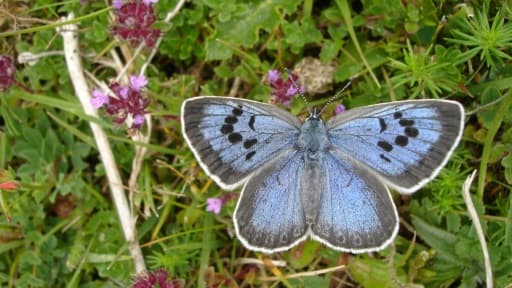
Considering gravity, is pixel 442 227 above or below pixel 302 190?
below

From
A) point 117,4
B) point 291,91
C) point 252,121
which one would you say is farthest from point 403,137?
point 117,4

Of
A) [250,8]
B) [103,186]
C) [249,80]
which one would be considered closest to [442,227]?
[249,80]

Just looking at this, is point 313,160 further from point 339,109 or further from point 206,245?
point 206,245

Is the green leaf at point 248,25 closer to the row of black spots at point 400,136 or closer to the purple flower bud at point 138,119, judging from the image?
the purple flower bud at point 138,119

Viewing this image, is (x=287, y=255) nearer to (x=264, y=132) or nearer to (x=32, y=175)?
(x=264, y=132)

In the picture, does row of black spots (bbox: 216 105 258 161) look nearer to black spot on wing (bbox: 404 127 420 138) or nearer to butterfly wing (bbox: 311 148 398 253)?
butterfly wing (bbox: 311 148 398 253)

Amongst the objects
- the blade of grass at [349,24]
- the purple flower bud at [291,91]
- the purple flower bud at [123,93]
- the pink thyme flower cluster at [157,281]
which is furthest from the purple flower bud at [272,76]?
the pink thyme flower cluster at [157,281]
